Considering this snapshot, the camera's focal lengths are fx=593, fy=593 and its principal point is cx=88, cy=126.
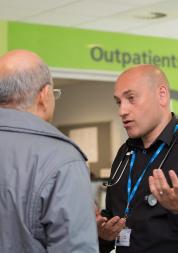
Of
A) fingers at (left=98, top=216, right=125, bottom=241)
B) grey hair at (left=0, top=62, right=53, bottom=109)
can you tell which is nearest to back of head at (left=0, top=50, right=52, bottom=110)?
grey hair at (left=0, top=62, right=53, bottom=109)

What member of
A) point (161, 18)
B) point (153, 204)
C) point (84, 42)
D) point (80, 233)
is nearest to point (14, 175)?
point (80, 233)

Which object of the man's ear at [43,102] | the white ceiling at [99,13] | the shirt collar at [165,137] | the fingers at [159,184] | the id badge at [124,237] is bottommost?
the id badge at [124,237]

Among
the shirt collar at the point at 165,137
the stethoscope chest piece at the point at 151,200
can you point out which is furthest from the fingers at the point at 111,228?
the shirt collar at the point at 165,137

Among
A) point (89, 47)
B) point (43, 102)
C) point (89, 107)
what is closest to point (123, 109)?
point (43, 102)

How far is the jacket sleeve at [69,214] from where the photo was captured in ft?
5.70

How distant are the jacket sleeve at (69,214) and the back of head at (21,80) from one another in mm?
274

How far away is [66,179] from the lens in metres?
1.77

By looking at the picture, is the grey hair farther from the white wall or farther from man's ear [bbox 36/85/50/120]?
the white wall

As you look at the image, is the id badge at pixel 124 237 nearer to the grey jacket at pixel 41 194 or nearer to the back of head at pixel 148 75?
the back of head at pixel 148 75

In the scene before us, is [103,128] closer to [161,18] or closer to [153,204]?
[161,18]

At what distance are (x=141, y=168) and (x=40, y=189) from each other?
1104 mm

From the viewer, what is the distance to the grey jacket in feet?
5.73

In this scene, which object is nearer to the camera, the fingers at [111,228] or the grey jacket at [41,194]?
the grey jacket at [41,194]

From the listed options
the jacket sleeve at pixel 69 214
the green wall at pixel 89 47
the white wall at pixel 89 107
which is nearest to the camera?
the jacket sleeve at pixel 69 214
